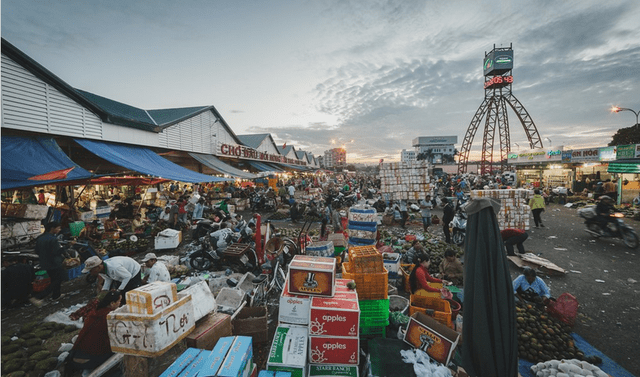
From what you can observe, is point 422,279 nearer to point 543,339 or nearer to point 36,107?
point 543,339

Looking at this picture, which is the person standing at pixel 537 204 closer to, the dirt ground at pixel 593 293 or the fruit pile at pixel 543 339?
the dirt ground at pixel 593 293

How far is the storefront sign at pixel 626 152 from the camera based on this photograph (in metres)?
16.1

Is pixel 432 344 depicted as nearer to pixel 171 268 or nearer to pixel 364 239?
pixel 364 239

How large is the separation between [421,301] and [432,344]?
1.10 m

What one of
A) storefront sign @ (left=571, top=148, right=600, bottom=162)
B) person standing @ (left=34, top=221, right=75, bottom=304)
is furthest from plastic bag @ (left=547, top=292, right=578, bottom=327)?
storefront sign @ (left=571, top=148, right=600, bottom=162)

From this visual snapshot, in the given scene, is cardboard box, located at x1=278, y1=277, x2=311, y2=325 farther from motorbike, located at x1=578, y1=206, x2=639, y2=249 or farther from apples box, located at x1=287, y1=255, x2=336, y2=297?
motorbike, located at x1=578, y1=206, x2=639, y2=249

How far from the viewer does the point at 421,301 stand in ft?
15.5

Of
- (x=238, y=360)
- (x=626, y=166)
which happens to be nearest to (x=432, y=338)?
(x=238, y=360)

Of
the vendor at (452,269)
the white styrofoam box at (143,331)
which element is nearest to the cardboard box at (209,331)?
the white styrofoam box at (143,331)

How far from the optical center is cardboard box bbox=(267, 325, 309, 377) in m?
3.26

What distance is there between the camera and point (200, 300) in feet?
13.2

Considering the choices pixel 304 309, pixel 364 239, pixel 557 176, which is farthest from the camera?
pixel 557 176

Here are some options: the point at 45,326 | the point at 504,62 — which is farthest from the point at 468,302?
the point at 504,62

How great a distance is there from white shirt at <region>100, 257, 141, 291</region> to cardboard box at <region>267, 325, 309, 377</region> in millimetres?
3353
